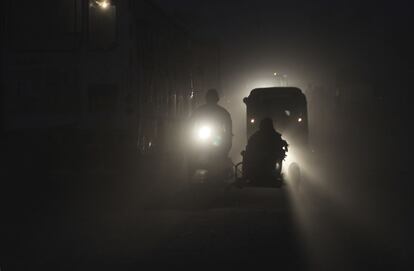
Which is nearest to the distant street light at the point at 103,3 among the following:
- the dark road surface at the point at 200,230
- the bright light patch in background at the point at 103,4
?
the bright light patch in background at the point at 103,4

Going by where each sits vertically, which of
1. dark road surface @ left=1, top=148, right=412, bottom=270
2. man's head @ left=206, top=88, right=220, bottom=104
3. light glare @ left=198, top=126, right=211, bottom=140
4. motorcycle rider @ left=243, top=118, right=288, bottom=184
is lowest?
dark road surface @ left=1, top=148, right=412, bottom=270

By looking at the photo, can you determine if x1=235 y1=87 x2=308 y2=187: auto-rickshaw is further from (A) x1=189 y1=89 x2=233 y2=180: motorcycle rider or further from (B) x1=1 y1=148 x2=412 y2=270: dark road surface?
(A) x1=189 y1=89 x2=233 y2=180: motorcycle rider

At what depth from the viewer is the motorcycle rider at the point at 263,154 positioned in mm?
11969

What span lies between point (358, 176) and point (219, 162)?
7.54 meters

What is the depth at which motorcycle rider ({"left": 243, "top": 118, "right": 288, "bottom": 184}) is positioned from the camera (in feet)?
39.3

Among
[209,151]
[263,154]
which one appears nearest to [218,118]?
[209,151]

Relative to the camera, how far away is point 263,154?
12.1 metres

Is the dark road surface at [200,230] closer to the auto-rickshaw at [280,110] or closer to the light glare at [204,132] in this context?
the light glare at [204,132]

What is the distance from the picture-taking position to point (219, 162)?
39.3ft

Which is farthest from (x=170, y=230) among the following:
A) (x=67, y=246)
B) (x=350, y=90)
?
(x=350, y=90)

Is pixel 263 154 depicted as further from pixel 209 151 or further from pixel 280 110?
pixel 280 110

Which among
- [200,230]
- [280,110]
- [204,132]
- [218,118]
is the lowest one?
[200,230]

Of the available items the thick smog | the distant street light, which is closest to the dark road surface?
the thick smog

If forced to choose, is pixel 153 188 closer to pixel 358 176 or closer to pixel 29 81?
pixel 358 176
